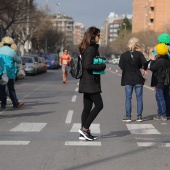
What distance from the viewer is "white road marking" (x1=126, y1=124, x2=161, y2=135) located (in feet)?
30.4

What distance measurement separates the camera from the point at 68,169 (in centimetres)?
605

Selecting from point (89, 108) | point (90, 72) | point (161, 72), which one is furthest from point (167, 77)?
point (90, 72)

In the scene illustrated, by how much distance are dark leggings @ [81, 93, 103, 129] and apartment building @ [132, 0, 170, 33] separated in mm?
91221

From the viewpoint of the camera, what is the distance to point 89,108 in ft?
27.3

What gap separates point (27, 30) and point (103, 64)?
2208 inches

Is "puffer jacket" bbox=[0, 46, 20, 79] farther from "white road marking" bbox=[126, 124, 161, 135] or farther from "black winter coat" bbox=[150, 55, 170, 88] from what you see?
"white road marking" bbox=[126, 124, 161, 135]

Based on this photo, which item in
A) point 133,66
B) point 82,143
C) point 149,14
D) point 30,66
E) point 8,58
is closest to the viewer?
point 82,143

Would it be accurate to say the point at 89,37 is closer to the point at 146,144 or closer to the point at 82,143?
the point at 82,143

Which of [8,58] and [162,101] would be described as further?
[8,58]

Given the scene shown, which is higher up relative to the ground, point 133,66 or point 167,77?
point 133,66

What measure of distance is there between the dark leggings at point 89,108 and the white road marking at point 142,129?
136 centimetres

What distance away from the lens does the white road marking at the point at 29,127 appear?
9.31 meters

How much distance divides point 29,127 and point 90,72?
8.12 ft

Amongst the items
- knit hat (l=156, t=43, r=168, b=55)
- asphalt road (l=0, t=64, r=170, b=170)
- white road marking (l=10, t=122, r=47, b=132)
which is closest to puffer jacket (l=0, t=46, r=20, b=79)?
asphalt road (l=0, t=64, r=170, b=170)
